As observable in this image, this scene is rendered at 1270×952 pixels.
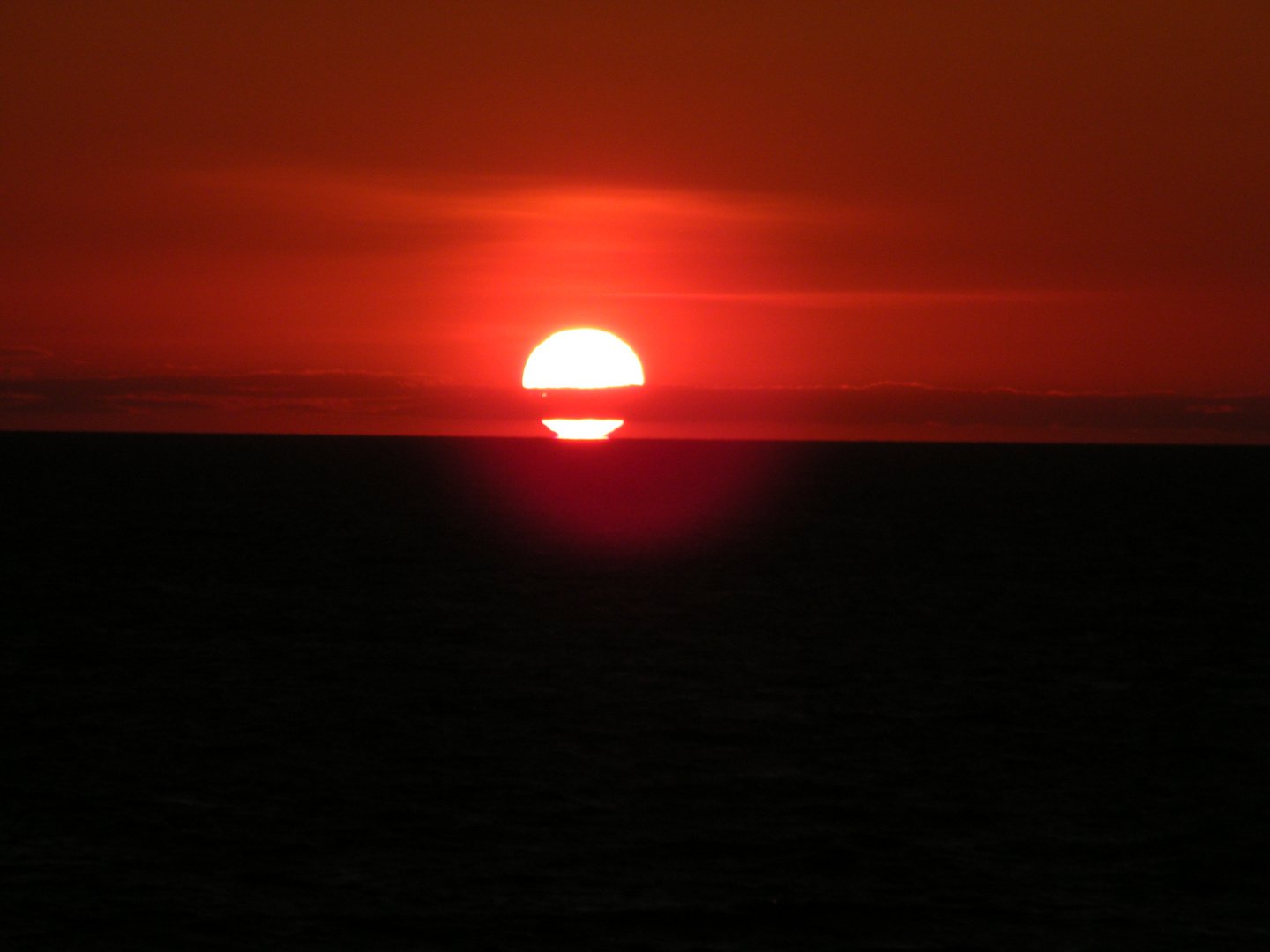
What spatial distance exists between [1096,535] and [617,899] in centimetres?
8900

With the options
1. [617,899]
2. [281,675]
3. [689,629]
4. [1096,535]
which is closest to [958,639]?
[689,629]

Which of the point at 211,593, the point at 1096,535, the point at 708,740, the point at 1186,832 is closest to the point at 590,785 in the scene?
the point at 708,740

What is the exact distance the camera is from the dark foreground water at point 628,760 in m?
19.6

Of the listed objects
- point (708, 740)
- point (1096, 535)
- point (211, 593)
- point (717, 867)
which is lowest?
point (717, 867)

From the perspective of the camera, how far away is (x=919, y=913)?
776 inches

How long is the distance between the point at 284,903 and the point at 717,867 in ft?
21.4

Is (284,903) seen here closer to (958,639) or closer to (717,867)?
(717,867)

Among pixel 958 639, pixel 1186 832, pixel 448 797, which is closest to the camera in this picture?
pixel 1186 832

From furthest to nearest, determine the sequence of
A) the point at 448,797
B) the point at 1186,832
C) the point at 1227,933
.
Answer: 1. the point at 448,797
2. the point at 1186,832
3. the point at 1227,933

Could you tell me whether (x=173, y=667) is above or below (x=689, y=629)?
below

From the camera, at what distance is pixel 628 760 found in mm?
28594

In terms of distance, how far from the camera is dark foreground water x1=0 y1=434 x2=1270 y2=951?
19.6 meters

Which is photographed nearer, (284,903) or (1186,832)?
(284,903)

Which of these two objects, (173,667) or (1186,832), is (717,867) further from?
(173,667)
